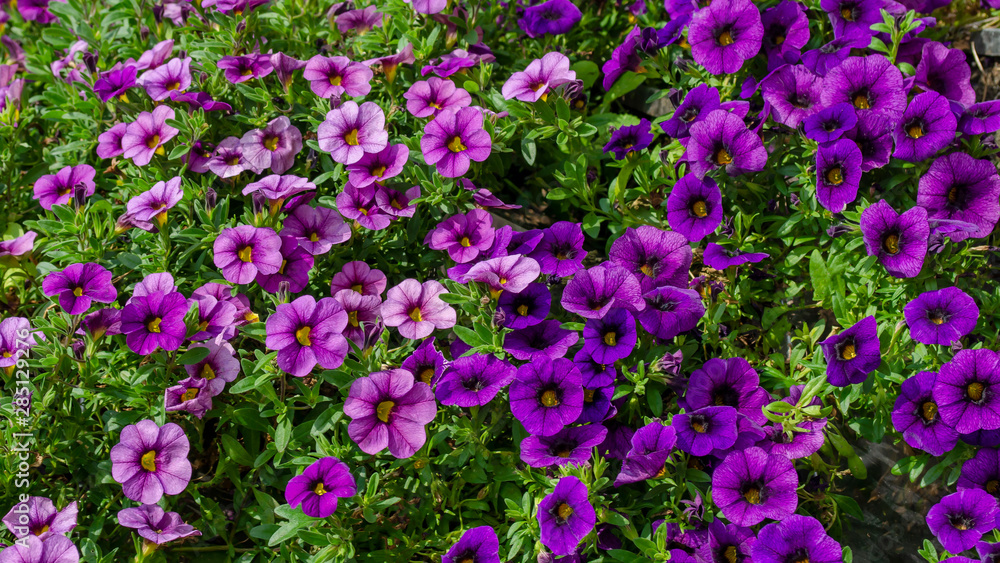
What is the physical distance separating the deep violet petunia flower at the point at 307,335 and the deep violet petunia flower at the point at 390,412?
0.12 m

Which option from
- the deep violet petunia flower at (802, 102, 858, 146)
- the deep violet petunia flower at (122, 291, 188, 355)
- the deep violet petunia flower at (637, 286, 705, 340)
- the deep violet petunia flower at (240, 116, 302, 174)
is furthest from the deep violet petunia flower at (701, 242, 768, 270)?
the deep violet petunia flower at (122, 291, 188, 355)

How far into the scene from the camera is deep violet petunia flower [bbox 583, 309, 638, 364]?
2.29 meters

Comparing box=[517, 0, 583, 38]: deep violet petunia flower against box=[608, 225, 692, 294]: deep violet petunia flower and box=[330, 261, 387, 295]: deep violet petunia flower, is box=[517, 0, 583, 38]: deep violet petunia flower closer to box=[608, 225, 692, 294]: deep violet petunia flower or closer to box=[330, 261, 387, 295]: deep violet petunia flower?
box=[608, 225, 692, 294]: deep violet petunia flower

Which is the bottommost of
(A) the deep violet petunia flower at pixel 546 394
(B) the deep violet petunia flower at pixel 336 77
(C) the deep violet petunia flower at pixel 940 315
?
(A) the deep violet petunia flower at pixel 546 394

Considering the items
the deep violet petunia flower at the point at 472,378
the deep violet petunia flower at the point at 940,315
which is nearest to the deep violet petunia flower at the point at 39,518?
the deep violet petunia flower at the point at 472,378

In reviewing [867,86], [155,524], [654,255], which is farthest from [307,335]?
[867,86]

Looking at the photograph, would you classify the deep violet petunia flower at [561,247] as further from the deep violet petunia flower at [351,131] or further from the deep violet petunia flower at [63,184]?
the deep violet petunia flower at [63,184]

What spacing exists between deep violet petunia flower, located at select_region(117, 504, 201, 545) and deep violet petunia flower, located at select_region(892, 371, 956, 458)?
84.6 inches

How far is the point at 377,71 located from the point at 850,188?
1.87m

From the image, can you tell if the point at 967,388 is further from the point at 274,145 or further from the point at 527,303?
the point at 274,145

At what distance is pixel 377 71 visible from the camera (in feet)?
10.1

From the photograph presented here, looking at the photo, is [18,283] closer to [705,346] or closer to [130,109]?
[130,109]

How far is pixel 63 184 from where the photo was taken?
2.92 metres

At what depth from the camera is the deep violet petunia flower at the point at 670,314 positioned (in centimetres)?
236
